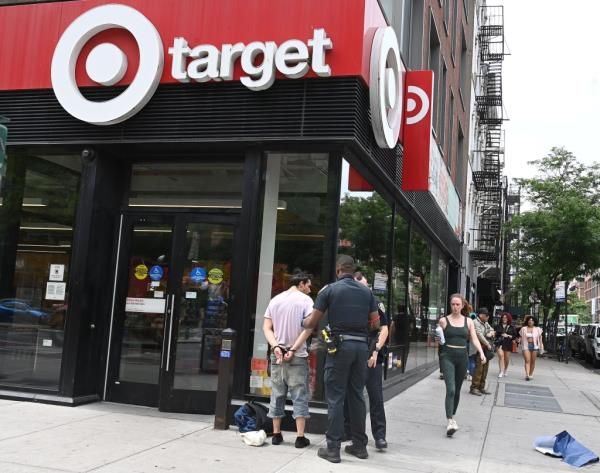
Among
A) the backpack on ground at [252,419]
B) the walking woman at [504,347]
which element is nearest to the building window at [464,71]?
the walking woman at [504,347]

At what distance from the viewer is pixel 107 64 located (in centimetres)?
781

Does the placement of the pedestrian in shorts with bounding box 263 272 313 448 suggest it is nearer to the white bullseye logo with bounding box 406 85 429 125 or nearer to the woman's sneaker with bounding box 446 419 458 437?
the woman's sneaker with bounding box 446 419 458 437

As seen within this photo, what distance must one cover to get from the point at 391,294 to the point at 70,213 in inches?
212

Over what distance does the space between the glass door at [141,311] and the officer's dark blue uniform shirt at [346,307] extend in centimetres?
272

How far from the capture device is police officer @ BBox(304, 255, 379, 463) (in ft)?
19.6

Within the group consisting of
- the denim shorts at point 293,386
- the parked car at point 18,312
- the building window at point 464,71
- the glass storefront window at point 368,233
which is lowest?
the denim shorts at point 293,386

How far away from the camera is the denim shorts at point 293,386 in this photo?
6289 millimetres

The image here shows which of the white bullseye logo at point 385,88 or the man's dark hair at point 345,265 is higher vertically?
the white bullseye logo at point 385,88

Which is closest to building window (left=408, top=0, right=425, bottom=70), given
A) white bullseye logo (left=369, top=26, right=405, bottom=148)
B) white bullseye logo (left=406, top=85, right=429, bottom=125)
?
white bullseye logo (left=406, top=85, right=429, bottom=125)

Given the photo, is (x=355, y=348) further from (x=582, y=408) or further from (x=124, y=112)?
(x=582, y=408)

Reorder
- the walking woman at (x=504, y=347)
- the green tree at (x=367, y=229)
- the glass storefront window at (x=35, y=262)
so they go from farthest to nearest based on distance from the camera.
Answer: the walking woman at (x=504, y=347) < the glass storefront window at (x=35, y=262) < the green tree at (x=367, y=229)

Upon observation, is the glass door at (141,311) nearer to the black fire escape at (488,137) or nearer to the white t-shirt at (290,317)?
the white t-shirt at (290,317)

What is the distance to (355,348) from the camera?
6031 mm

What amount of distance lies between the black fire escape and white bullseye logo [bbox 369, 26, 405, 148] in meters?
22.1
